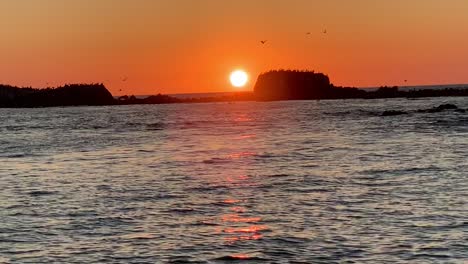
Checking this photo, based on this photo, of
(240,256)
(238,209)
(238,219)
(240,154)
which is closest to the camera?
(240,256)

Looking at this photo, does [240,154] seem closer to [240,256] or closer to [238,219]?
[238,219]

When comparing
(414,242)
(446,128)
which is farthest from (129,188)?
(446,128)

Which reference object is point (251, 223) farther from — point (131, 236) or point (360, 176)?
point (360, 176)

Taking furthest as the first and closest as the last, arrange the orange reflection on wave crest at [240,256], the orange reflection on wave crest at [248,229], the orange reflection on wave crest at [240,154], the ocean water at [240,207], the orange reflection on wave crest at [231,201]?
the orange reflection on wave crest at [240,154] < the orange reflection on wave crest at [231,201] < the orange reflection on wave crest at [248,229] < the ocean water at [240,207] < the orange reflection on wave crest at [240,256]

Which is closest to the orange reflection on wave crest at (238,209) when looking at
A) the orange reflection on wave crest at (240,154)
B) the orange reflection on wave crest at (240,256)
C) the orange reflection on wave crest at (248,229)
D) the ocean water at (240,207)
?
the ocean water at (240,207)

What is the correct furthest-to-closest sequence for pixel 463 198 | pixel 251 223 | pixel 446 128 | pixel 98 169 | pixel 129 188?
pixel 446 128, pixel 98 169, pixel 129 188, pixel 463 198, pixel 251 223

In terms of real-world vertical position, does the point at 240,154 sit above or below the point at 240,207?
below

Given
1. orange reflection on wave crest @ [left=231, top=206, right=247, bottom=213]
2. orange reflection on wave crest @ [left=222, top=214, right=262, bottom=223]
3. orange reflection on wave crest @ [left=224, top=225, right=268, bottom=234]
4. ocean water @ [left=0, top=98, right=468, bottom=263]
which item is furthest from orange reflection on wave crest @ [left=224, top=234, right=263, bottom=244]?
orange reflection on wave crest @ [left=231, top=206, right=247, bottom=213]

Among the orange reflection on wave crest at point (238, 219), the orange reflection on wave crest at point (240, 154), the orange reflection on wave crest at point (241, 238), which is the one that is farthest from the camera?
the orange reflection on wave crest at point (240, 154)

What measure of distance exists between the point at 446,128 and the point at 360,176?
43.7 meters

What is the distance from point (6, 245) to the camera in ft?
69.6

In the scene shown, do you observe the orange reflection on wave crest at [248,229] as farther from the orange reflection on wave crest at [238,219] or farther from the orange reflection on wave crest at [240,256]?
the orange reflection on wave crest at [240,256]

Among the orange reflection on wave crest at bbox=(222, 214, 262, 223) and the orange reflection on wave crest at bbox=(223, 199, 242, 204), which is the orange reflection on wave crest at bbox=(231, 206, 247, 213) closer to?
the orange reflection on wave crest at bbox=(222, 214, 262, 223)

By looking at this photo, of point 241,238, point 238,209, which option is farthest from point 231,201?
point 241,238
